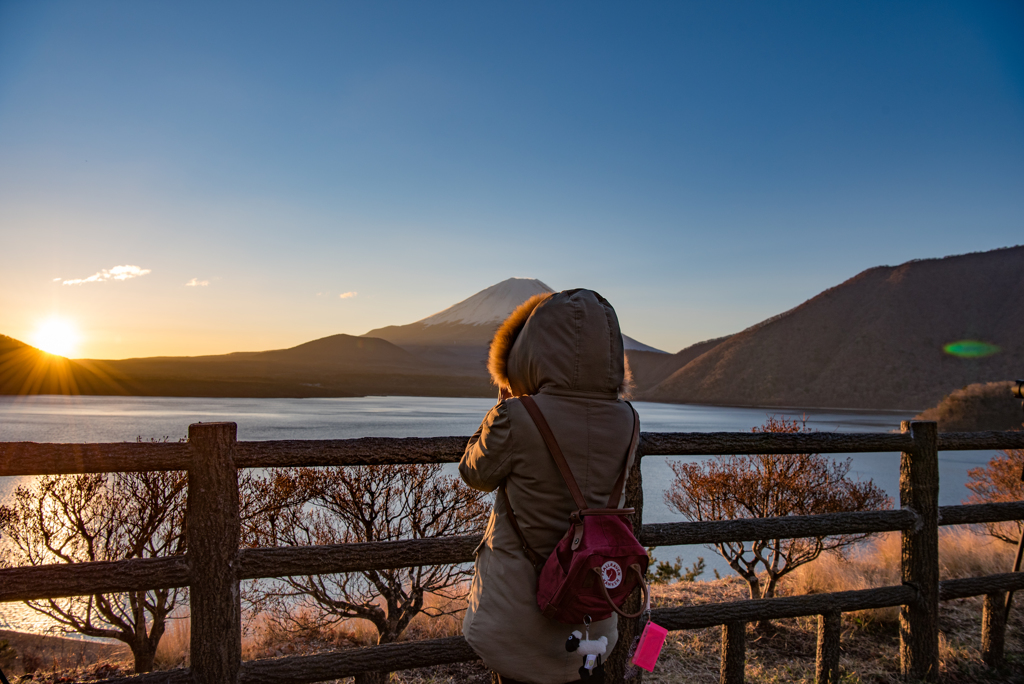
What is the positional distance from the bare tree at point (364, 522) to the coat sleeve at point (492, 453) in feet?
14.9

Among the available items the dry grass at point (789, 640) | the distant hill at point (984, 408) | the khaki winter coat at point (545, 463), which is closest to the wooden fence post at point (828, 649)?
the dry grass at point (789, 640)

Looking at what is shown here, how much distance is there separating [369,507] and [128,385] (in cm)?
7356

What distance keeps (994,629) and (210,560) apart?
4.82 m

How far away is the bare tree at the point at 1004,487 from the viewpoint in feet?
28.8

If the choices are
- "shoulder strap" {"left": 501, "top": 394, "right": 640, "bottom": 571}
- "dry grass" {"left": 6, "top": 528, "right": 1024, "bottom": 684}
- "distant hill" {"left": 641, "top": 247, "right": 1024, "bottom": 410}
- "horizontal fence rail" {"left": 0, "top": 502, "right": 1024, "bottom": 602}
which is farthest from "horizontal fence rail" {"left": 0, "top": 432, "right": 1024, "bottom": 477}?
"distant hill" {"left": 641, "top": 247, "right": 1024, "bottom": 410}

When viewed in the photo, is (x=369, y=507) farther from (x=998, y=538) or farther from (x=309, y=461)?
(x=998, y=538)

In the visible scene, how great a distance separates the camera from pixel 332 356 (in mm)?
186750

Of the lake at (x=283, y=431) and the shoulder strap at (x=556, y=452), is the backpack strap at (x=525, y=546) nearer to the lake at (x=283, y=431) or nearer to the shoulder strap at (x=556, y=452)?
the shoulder strap at (x=556, y=452)

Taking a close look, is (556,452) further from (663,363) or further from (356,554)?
(663,363)

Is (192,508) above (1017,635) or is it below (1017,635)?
above

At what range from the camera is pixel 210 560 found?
239cm

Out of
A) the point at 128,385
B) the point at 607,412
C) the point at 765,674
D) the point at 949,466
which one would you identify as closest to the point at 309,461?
the point at 607,412

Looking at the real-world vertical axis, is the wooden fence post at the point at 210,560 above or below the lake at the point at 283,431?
→ above

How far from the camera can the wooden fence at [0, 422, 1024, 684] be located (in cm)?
230
